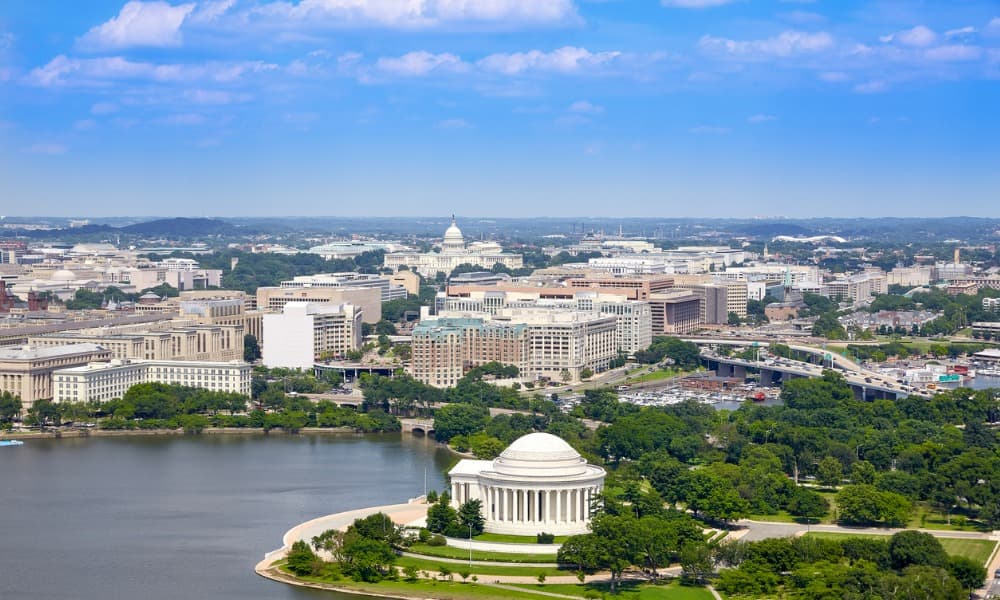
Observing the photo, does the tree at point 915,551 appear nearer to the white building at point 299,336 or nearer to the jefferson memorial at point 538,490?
the jefferson memorial at point 538,490

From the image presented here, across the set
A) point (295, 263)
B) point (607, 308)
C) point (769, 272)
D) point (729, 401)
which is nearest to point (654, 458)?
point (729, 401)

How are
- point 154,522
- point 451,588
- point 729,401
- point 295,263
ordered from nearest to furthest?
point 451,588 → point 154,522 → point 729,401 → point 295,263

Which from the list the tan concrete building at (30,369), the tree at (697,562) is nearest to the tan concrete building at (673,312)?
the tan concrete building at (30,369)

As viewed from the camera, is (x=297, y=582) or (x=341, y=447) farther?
(x=341, y=447)

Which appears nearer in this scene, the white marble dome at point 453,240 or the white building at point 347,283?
the white building at point 347,283

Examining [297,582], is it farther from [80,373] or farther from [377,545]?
[80,373]

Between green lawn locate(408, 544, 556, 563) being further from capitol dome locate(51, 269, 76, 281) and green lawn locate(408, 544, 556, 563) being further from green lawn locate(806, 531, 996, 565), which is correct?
capitol dome locate(51, 269, 76, 281)


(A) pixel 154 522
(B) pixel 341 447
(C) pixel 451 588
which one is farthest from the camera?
(B) pixel 341 447
